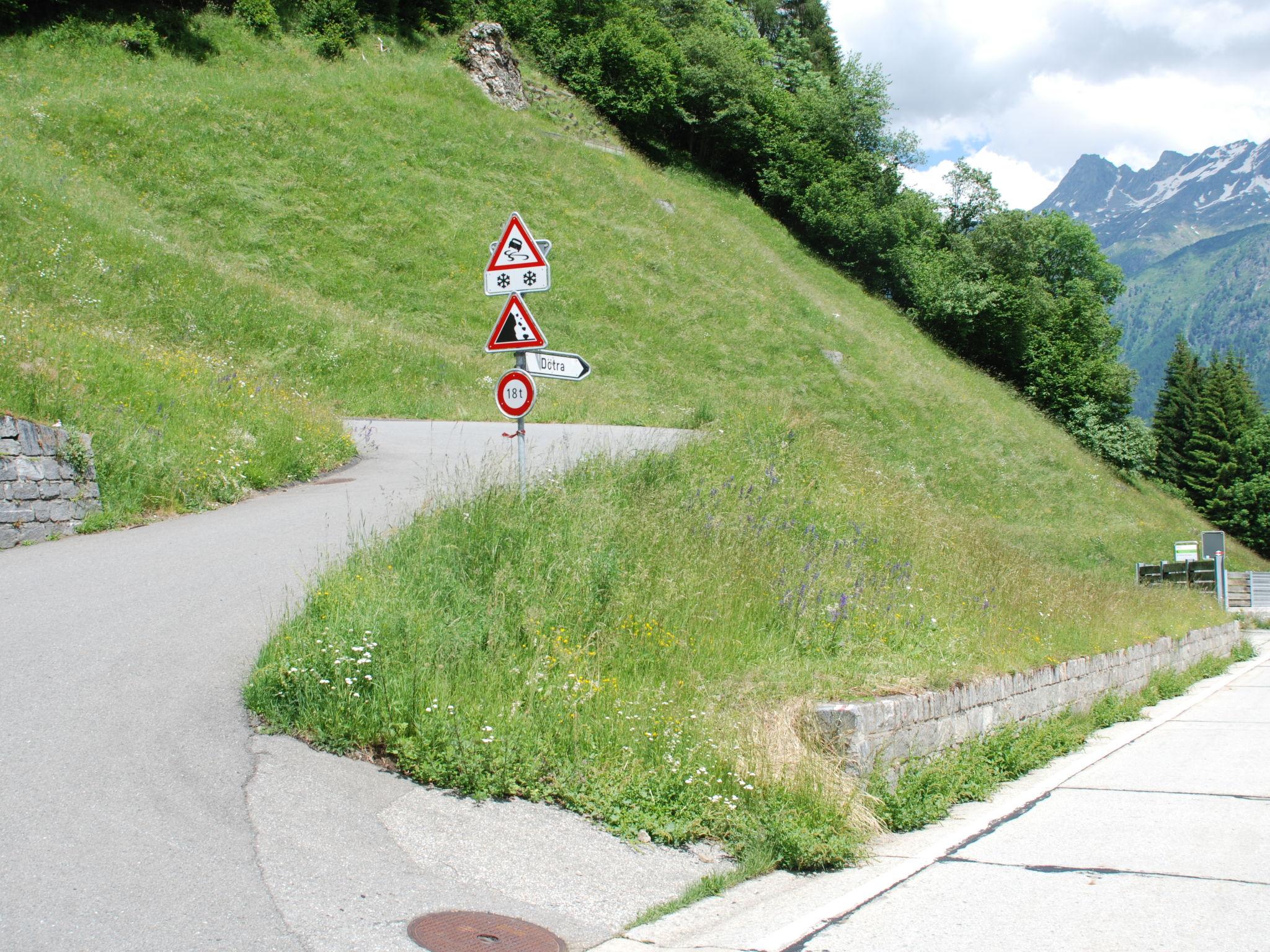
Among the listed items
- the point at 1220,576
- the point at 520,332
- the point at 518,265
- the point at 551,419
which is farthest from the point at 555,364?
the point at 1220,576

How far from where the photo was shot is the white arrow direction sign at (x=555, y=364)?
8242 millimetres

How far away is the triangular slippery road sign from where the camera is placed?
8094 mm

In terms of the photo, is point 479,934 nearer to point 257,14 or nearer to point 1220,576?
point 1220,576

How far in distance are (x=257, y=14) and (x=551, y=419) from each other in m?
25.6

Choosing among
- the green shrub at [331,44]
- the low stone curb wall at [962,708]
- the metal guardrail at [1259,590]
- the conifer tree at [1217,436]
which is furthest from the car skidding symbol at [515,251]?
the conifer tree at [1217,436]

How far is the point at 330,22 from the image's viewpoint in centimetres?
3747

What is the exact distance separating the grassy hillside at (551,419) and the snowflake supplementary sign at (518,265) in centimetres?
181

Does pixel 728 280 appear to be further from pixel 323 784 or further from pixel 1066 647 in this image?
pixel 323 784

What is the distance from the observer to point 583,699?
556 centimetres

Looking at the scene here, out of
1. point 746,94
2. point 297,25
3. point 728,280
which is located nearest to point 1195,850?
point 728,280

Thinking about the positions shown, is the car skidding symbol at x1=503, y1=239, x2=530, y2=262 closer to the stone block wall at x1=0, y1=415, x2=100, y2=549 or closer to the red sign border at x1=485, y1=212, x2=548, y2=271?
the red sign border at x1=485, y1=212, x2=548, y2=271

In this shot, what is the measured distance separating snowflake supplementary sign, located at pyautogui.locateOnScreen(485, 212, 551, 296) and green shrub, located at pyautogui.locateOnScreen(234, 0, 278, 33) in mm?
33268

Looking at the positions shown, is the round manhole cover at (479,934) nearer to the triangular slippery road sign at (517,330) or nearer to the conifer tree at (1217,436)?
the triangular slippery road sign at (517,330)

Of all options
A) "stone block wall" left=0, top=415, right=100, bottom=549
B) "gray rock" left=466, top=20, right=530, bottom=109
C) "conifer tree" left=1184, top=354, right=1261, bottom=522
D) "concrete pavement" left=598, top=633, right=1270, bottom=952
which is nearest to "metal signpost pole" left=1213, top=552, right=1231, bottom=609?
"concrete pavement" left=598, top=633, right=1270, bottom=952
